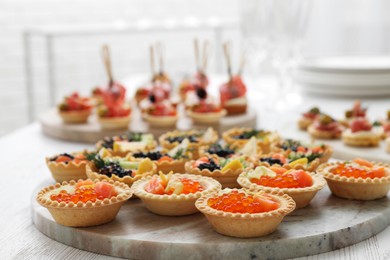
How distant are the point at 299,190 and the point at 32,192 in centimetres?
83

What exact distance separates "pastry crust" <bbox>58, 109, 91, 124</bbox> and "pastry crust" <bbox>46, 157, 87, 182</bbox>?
3.46 ft

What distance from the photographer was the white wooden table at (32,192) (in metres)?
1.69

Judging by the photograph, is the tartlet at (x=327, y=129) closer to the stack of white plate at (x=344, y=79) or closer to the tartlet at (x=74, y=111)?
the stack of white plate at (x=344, y=79)

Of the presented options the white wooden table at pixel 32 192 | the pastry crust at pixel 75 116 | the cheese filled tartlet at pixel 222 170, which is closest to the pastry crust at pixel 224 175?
the cheese filled tartlet at pixel 222 170

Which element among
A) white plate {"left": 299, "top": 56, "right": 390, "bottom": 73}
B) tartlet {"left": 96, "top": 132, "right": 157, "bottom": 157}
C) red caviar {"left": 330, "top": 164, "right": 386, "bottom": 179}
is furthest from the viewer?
white plate {"left": 299, "top": 56, "right": 390, "bottom": 73}

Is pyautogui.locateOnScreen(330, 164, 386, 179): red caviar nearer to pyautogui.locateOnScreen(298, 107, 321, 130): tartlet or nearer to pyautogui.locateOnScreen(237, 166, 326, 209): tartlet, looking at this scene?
pyautogui.locateOnScreen(237, 166, 326, 209): tartlet

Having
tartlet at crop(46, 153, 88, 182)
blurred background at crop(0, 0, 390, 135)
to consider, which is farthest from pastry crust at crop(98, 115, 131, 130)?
blurred background at crop(0, 0, 390, 135)

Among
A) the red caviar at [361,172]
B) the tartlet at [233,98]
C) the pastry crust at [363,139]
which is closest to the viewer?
the red caviar at [361,172]

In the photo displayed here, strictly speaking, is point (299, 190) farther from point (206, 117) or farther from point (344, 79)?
point (344, 79)

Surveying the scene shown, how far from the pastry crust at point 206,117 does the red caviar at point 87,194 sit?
4.52ft

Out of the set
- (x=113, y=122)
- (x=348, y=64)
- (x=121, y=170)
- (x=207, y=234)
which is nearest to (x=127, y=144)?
(x=121, y=170)

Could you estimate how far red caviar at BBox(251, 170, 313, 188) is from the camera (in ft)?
6.28

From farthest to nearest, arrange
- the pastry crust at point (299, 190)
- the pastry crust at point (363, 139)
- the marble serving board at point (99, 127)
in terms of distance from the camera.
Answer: the marble serving board at point (99, 127) < the pastry crust at point (363, 139) < the pastry crust at point (299, 190)

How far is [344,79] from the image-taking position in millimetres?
3717
